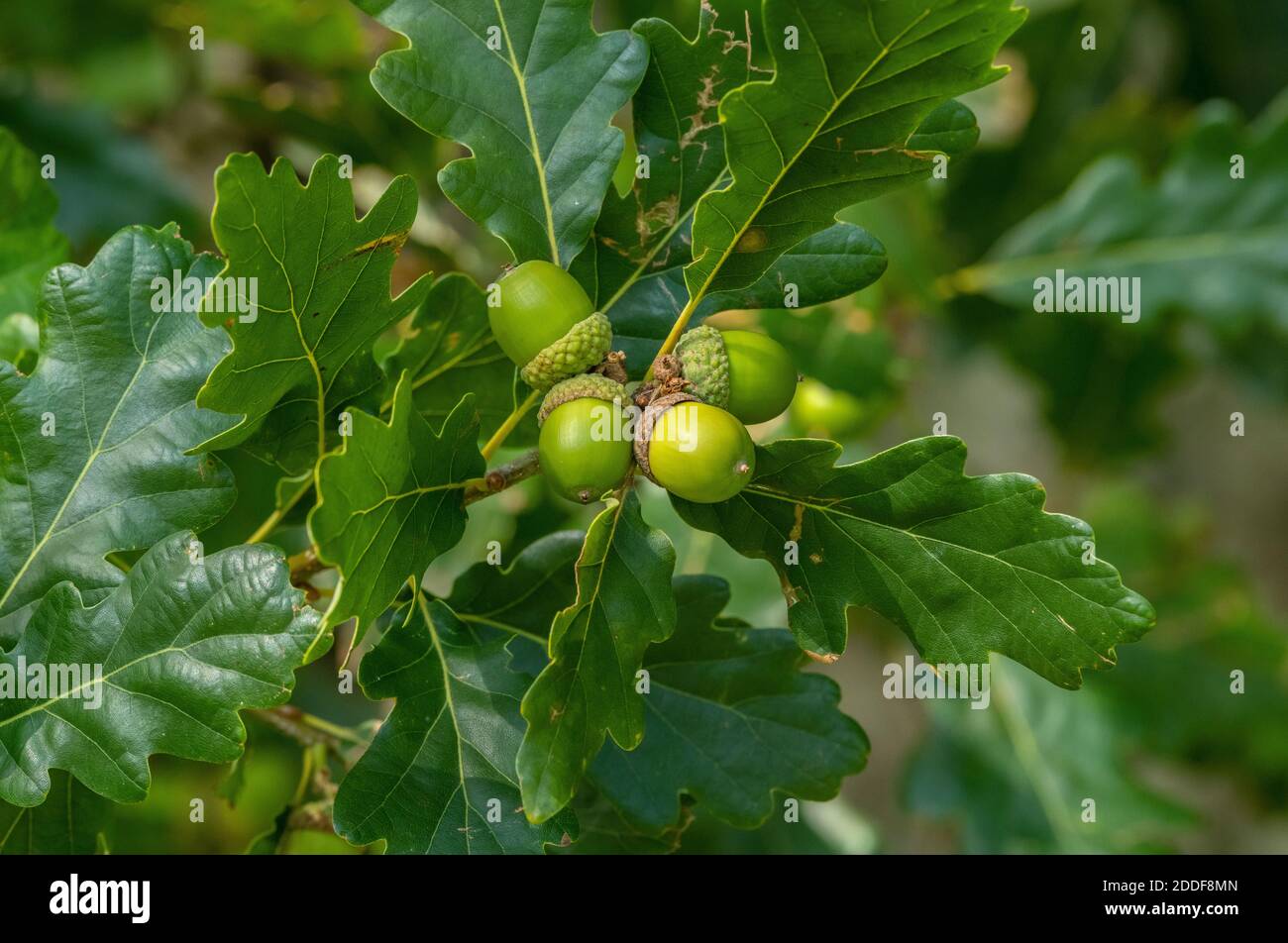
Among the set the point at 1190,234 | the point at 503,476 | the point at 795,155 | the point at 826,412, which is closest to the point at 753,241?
the point at 795,155

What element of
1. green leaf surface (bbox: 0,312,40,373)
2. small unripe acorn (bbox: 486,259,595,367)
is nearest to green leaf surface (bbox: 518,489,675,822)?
small unripe acorn (bbox: 486,259,595,367)

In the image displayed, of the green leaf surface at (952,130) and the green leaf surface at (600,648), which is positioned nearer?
the green leaf surface at (600,648)

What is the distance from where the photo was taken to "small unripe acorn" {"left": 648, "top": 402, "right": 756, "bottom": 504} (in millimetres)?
915

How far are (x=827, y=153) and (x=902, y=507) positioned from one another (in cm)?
31

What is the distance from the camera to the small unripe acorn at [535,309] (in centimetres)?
99

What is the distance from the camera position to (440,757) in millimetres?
1062

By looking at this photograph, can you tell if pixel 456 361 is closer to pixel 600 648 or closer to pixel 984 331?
pixel 600 648

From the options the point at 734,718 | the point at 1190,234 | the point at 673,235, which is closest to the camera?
the point at 673,235

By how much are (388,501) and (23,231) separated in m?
0.75

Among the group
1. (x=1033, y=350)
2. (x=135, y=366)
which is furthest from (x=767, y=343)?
(x=1033, y=350)

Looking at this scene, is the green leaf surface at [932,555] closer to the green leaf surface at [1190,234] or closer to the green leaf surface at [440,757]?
the green leaf surface at [440,757]

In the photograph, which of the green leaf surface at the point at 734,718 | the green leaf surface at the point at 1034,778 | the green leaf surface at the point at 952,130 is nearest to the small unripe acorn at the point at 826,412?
the green leaf surface at the point at 1034,778

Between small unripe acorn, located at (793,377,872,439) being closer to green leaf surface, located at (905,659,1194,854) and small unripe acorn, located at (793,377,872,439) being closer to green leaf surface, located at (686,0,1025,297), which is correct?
green leaf surface, located at (905,659,1194,854)

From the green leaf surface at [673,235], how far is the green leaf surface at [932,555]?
18 cm
